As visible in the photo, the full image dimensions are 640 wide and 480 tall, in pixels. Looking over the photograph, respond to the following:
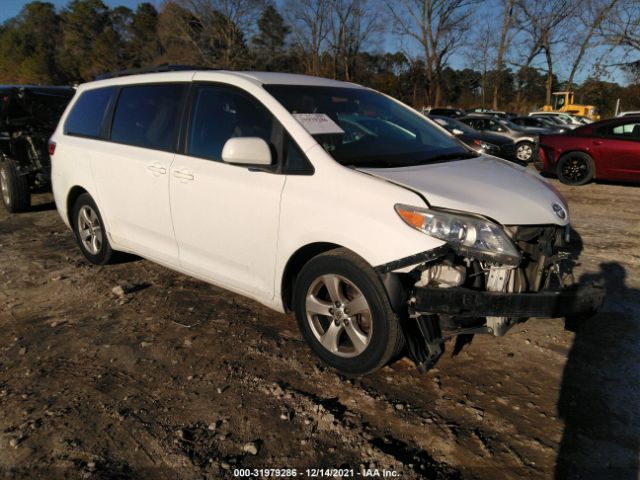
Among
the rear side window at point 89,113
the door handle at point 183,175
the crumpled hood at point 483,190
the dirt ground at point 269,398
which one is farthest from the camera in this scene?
the rear side window at point 89,113

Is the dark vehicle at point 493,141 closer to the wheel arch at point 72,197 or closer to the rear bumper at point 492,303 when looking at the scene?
the wheel arch at point 72,197

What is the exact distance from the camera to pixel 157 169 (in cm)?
355

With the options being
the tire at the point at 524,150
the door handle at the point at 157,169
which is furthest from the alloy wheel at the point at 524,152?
the door handle at the point at 157,169

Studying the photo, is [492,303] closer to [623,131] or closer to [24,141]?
[24,141]

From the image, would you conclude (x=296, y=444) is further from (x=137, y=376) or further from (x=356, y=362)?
(x=137, y=376)

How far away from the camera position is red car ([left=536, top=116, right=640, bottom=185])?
29.1 ft

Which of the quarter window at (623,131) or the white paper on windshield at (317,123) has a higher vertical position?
the quarter window at (623,131)

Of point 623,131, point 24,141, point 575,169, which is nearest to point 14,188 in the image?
point 24,141

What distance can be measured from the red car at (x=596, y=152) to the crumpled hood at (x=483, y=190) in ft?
23.8

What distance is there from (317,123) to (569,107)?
35.4m

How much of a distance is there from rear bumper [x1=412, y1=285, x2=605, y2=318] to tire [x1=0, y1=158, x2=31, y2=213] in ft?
21.1

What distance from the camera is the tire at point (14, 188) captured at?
673 centimetres

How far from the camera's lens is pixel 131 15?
5519 centimetres

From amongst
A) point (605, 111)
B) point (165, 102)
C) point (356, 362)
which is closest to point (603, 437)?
point (356, 362)
